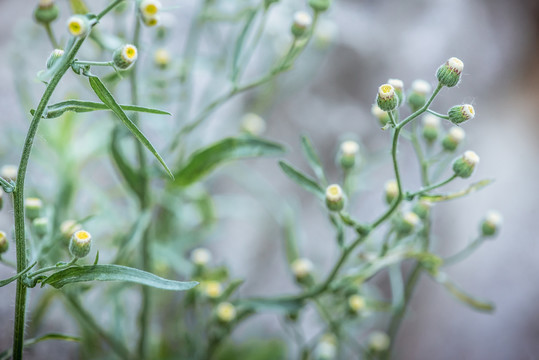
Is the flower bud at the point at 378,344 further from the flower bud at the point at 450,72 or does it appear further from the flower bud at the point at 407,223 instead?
the flower bud at the point at 450,72

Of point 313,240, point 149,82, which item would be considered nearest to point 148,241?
point 149,82

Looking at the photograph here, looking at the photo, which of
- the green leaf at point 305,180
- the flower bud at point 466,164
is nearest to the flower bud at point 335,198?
the green leaf at point 305,180

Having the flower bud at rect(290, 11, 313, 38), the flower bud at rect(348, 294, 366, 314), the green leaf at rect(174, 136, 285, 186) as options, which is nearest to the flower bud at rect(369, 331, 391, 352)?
the flower bud at rect(348, 294, 366, 314)

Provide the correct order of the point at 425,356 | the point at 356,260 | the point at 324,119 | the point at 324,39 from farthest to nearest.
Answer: the point at 324,119 < the point at 425,356 < the point at 324,39 < the point at 356,260

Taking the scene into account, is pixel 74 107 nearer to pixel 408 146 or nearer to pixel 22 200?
pixel 22 200

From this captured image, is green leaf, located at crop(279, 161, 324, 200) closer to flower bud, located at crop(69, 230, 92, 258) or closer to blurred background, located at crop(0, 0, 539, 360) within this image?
flower bud, located at crop(69, 230, 92, 258)

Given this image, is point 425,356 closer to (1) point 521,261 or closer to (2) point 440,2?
(1) point 521,261

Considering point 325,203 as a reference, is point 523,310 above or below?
below
